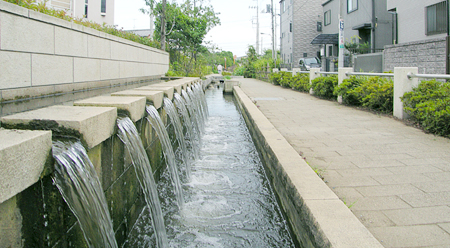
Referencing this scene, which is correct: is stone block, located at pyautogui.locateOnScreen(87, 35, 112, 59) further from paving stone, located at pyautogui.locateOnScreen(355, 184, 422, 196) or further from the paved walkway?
paving stone, located at pyautogui.locateOnScreen(355, 184, 422, 196)

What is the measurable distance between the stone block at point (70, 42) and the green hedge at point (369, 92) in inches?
→ 275

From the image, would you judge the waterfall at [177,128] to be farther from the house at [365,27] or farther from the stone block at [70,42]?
the house at [365,27]

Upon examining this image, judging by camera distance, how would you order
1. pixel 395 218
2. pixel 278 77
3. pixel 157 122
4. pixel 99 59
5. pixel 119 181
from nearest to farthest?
pixel 395 218, pixel 119 181, pixel 157 122, pixel 99 59, pixel 278 77

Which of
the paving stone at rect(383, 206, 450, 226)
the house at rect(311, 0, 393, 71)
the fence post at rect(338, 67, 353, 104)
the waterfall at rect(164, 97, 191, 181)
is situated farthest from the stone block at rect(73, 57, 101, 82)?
the house at rect(311, 0, 393, 71)

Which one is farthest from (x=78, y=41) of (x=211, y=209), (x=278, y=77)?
(x=278, y=77)

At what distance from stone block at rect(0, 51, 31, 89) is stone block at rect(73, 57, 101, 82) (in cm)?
173

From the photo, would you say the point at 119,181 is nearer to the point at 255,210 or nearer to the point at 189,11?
the point at 255,210

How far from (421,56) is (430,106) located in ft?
23.9

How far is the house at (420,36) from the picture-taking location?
11.7 m

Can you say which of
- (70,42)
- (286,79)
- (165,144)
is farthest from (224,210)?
(286,79)

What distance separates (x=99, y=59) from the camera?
802 centimetres

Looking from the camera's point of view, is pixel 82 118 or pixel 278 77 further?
pixel 278 77

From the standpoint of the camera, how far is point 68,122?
256 cm

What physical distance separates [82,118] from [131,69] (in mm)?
8702
